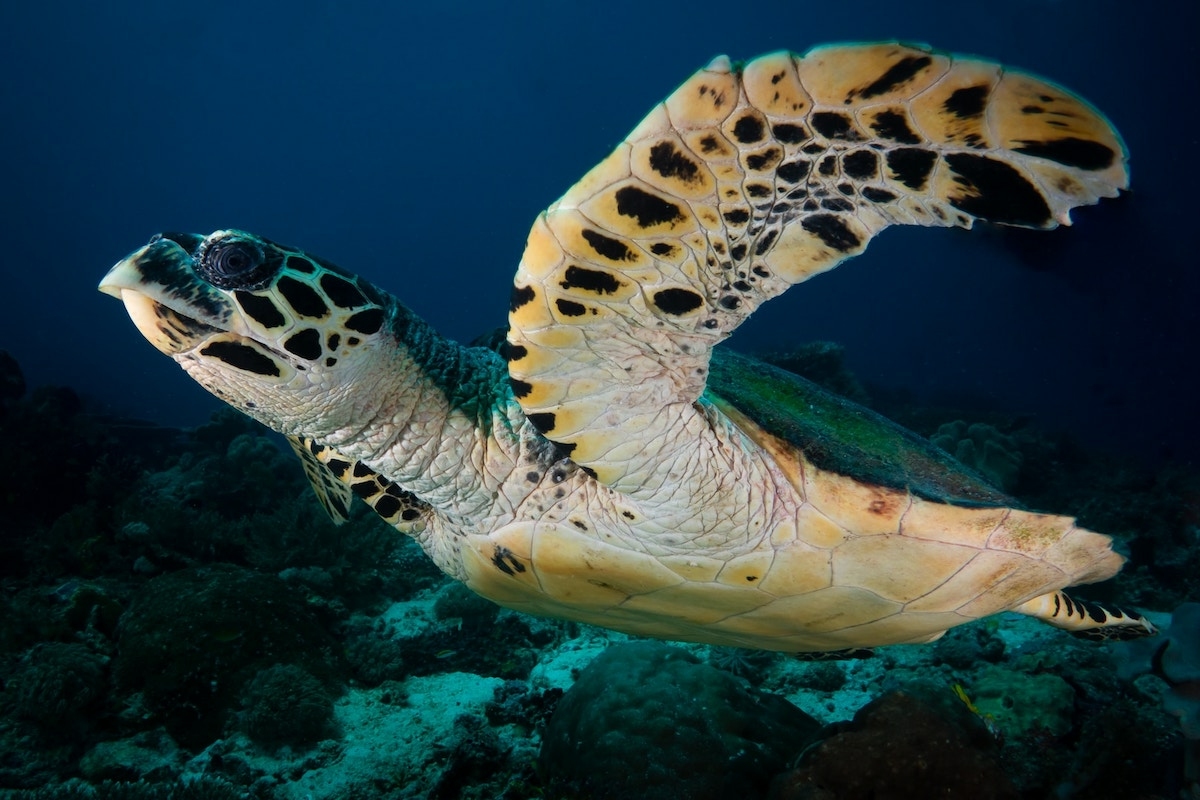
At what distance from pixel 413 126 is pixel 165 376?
53.3 m

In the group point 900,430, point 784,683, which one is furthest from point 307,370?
point 784,683

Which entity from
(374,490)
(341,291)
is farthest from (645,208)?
(374,490)

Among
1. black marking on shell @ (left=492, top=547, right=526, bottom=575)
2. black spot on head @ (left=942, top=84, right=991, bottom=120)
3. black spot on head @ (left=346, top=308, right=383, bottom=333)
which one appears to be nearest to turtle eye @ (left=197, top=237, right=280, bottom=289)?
black spot on head @ (left=346, top=308, right=383, bottom=333)

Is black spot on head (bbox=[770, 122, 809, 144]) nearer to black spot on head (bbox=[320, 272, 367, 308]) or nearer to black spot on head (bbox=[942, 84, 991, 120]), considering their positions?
black spot on head (bbox=[942, 84, 991, 120])

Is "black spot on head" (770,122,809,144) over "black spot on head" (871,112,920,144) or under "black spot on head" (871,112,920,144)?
over

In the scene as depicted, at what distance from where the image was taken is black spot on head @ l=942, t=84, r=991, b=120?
3.38ft

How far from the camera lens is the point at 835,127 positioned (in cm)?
114

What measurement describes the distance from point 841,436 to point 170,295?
89.6 inches

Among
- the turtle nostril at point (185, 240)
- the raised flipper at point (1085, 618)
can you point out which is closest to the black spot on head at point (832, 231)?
the turtle nostril at point (185, 240)

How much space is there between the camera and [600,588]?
248 cm

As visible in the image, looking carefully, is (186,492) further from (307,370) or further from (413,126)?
(413,126)

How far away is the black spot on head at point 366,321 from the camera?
6.37ft

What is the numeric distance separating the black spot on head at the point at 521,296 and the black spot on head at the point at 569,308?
0.06 m

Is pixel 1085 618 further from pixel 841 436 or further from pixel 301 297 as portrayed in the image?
pixel 301 297
